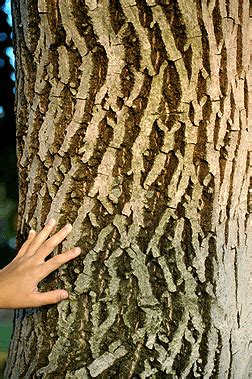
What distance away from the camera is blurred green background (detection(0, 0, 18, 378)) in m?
4.16

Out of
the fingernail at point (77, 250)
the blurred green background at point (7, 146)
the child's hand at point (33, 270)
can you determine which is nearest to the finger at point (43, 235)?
the child's hand at point (33, 270)

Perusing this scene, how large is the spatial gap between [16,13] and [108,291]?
3.14ft

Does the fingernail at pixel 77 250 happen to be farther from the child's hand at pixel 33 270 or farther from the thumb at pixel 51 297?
the thumb at pixel 51 297

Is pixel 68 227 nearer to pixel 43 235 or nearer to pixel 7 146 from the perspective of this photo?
pixel 43 235

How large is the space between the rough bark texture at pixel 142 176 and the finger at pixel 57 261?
36 millimetres

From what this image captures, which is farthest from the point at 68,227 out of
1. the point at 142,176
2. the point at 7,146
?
the point at 7,146

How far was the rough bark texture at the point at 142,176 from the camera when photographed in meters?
1.75

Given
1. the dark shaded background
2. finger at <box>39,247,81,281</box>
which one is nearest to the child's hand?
finger at <box>39,247,81,281</box>

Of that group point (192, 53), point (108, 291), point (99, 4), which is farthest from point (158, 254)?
point (99, 4)

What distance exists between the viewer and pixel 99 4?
1.74m

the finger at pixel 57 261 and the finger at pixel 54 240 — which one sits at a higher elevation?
the finger at pixel 54 240

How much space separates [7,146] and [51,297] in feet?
8.80

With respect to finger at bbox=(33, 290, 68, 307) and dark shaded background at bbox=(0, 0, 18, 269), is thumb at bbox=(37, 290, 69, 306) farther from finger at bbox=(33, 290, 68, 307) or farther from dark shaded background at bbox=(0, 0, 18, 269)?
dark shaded background at bbox=(0, 0, 18, 269)

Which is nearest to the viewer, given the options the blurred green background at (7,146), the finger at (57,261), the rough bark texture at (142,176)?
the rough bark texture at (142,176)
